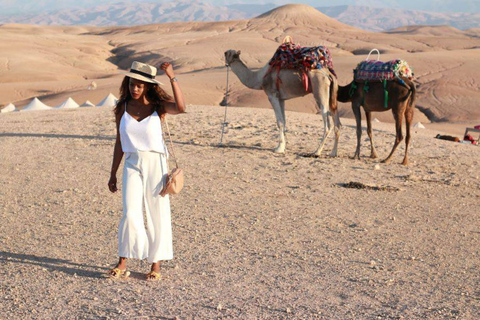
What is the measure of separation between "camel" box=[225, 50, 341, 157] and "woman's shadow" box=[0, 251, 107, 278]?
6618 mm

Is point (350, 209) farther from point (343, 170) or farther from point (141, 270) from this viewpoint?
point (141, 270)

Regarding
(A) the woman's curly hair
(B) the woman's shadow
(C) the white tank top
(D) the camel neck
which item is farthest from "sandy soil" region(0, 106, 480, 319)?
(A) the woman's curly hair

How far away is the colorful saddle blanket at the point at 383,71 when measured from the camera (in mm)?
10742

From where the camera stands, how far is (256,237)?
22.2ft

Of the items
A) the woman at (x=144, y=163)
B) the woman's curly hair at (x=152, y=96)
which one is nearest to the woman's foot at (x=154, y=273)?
the woman at (x=144, y=163)

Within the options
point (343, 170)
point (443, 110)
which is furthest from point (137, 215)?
point (443, 110)

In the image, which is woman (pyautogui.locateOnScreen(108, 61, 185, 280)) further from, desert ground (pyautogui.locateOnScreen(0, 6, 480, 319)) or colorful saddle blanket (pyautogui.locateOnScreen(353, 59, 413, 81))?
colorful saddle blanket (pyautogui.locateOnScreen(353, 59, 413, 81))

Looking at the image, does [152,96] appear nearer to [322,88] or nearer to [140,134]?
[140,134]

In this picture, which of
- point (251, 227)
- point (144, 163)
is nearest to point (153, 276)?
point (144, 163)

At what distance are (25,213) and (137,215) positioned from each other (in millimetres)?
3095

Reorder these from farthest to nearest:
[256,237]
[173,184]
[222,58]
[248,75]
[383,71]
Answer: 1. [222,58]
2. [248,75]
3. [383,71]
4. [256,237]
5. [173,184]

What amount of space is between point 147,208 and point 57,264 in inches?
48.5

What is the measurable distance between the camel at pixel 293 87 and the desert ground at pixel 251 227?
22.8 inches

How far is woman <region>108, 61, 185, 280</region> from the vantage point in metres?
5.06
